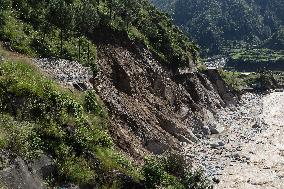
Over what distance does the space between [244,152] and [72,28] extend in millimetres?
38383

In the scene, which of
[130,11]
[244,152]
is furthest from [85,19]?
[244,152]

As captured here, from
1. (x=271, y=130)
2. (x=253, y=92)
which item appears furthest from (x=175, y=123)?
(x=253, y=92)

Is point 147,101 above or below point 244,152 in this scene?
below

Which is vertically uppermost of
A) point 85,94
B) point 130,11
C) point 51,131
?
point 130,11

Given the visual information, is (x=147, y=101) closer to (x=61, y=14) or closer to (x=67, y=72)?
(x=61, y=14)

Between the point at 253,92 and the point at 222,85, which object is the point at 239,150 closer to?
the point at 222,85

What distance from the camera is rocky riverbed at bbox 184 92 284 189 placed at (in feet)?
231

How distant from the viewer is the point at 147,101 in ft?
296

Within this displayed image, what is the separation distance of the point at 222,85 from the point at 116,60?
59.5 m

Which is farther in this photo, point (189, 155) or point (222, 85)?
point (222, 85)

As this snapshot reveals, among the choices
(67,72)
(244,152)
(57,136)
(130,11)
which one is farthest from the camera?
(130,11)

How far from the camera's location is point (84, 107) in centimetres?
5450

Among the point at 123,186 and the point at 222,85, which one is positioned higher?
the point at 222,85

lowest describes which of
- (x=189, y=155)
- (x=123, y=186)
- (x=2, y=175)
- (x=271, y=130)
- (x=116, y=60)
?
(x=2, y=175)
